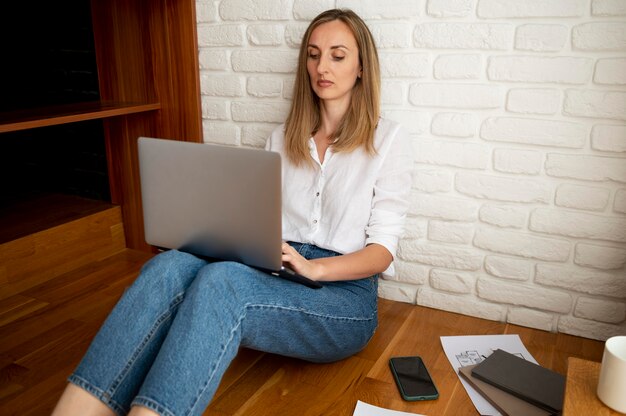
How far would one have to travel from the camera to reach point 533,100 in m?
1.52

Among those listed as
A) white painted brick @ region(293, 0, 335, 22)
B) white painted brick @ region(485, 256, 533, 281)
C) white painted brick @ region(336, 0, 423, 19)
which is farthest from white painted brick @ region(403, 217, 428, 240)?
white painted brick @ region(293, 0, 335, 22)

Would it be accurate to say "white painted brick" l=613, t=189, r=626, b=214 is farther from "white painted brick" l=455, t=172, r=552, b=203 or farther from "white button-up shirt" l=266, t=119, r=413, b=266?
"white button-up shirt" l=266, t=119, r=413, b=266

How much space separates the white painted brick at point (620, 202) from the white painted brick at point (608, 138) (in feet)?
0.39

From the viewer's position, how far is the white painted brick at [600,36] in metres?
1.39

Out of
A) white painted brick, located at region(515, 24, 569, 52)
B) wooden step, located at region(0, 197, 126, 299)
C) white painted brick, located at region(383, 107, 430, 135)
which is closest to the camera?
white painted brick, located at region(515, 24, 569, 52)

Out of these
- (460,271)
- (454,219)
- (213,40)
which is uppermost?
(213,40)

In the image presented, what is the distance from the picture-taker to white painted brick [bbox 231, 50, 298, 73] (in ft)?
6.01

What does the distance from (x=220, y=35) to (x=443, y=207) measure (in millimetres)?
1013

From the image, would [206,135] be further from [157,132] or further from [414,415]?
[414,415]

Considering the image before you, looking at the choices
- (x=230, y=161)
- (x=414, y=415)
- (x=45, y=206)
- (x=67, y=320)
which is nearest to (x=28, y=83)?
(x=45, y=206)

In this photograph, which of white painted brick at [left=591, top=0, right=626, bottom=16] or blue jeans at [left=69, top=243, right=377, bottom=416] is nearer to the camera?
blue jeans at [left=69, top=243, right=377, bottom=416]

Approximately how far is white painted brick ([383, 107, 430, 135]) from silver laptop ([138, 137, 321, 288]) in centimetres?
68

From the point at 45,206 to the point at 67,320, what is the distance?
2.34ft

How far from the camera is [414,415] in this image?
1.28 m
